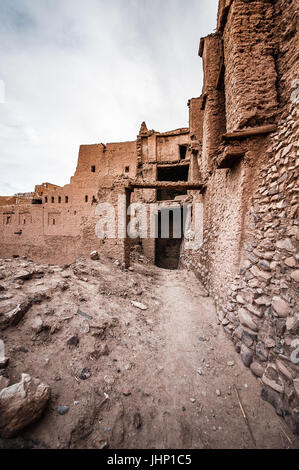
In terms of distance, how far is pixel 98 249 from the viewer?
700 cm

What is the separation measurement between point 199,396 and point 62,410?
173 cm

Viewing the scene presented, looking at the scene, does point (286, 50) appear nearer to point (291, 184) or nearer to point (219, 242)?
point (291, 184)

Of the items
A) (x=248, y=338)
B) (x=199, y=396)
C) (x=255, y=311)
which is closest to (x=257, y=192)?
(x=255, y=311)

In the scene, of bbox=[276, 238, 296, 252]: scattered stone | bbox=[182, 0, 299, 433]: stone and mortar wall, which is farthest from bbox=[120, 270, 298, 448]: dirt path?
bbox=[276, 238, 296, 252]: scattered stone

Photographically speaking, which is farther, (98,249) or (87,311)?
(98,249)

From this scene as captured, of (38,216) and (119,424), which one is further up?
(38,216)

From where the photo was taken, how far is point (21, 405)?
163 centimetres

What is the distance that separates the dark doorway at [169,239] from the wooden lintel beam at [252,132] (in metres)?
9.84

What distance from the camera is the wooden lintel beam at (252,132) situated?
2.88 metres

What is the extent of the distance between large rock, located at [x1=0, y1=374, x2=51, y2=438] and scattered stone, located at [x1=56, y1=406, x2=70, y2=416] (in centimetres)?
17

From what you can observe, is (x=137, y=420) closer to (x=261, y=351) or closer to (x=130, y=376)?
(x=130, y=376)

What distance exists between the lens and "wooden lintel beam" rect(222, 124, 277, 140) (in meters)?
2.88

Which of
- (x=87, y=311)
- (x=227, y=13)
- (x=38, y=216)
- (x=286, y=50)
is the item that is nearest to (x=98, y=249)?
(x=87, y=311)
